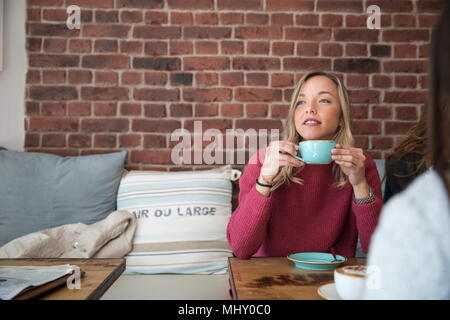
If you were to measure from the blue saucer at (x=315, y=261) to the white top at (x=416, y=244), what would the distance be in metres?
0.55

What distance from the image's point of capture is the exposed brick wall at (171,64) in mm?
2096

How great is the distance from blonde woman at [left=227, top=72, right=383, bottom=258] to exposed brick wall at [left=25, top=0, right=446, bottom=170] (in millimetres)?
701

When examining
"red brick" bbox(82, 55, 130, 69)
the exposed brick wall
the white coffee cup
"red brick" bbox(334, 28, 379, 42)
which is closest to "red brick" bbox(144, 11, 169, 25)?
the exposed brick wall

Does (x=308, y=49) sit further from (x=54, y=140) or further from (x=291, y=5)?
(x=54, y=140)

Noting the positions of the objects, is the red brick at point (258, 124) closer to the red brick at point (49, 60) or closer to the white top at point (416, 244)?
the red brick at point (49, 60)

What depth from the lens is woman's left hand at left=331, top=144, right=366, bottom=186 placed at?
3.55 ft

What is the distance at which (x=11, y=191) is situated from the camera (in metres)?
1.78

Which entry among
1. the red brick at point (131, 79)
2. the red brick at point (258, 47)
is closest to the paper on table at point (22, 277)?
the red brick at point (131, 79)

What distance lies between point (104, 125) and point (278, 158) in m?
1.29

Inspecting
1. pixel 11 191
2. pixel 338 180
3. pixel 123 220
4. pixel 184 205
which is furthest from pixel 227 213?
pixel 11 191

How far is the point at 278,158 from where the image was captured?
114 centimetres

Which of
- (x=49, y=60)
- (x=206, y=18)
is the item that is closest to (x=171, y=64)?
(x=206, y=18)
